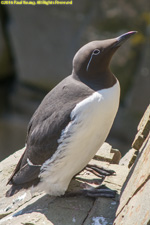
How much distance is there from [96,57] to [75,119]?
501 millimetres

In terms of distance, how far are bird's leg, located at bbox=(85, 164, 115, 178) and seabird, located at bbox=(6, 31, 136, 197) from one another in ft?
1.49

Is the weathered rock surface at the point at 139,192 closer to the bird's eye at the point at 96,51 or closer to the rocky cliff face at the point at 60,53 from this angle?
the bird's eye at the point at 96,51

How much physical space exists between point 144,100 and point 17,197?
4.48m

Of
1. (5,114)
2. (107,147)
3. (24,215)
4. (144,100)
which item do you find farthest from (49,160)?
(5,114)

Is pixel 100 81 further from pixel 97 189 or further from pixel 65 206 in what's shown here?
pixel 65 206

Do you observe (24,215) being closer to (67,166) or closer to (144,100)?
(67,166)

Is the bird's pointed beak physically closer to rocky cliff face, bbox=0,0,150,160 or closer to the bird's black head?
the bird's black head

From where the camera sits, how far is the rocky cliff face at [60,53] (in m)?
7.82

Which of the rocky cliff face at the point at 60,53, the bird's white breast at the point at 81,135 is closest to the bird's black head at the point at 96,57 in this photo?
the bird's white breast at the point at 81,135

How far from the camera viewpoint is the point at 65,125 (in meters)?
3.20

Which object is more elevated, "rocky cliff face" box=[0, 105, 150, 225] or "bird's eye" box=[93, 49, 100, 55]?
"bird's eye" box=[93, 49, 100, 55]

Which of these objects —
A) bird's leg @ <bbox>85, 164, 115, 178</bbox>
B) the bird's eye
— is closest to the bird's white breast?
the bird's eye

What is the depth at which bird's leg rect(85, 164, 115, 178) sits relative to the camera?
3.79m

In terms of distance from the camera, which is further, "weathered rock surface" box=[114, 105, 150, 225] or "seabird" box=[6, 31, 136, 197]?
"seabird" box=[6, 31, 136, 197]
